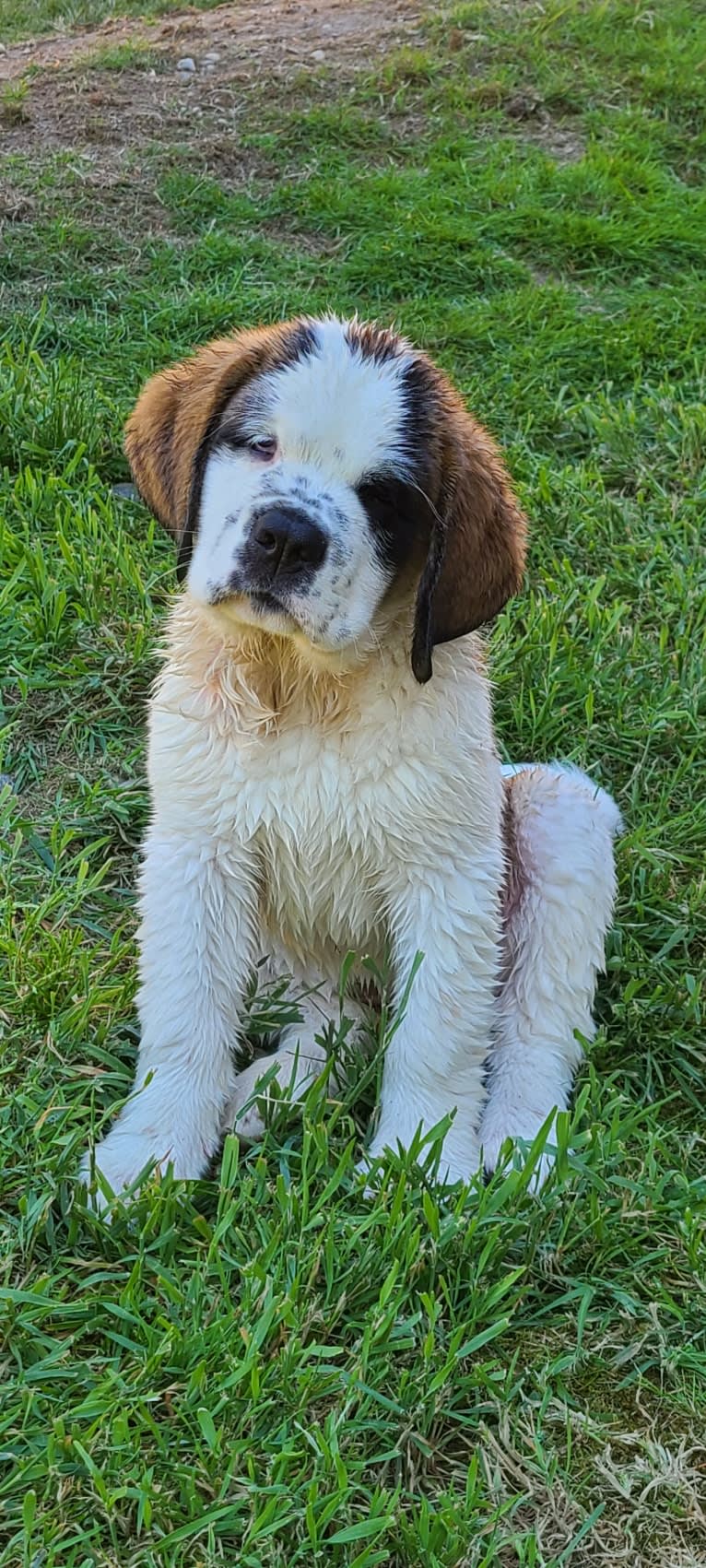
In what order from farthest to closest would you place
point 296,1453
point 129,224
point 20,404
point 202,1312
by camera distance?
1. point 129,224
2. point 20,404
3. point 202,1312
4. point 296,1453

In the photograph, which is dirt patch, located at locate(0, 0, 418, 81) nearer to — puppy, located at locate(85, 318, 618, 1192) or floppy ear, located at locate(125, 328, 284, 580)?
floppy ear, located at locate(125, 328, 284, 580)

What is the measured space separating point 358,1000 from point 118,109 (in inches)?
247

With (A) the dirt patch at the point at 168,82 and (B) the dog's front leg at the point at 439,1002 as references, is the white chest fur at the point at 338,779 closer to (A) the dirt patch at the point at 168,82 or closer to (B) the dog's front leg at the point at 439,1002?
(B) the dog's front leg at the point at 439,1002

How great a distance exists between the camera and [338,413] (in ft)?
10.2

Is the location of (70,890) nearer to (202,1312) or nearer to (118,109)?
(202,1312)

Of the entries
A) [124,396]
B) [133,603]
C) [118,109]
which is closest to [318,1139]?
[133,603]

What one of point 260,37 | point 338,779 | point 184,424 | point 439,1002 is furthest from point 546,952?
point 260,37

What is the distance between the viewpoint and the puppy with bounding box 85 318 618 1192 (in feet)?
10.3

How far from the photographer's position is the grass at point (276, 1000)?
2.64 meters

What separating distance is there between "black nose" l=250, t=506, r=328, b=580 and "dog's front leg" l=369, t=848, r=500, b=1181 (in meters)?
0.77

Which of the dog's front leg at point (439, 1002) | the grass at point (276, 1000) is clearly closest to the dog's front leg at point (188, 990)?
the grass at point (276, 1000)

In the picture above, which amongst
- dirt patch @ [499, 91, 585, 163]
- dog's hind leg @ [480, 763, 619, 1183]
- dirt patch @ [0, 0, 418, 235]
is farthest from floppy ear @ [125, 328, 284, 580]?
dirt patch @ [499, 91, 585, 163]

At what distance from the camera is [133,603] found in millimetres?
4945

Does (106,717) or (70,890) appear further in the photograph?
(106,717)
